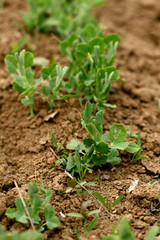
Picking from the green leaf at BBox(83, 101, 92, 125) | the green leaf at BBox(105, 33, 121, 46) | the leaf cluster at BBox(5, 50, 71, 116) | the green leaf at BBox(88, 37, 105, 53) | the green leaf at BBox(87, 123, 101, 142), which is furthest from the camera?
the green leaf at BBox(105, 33, 121, 46)

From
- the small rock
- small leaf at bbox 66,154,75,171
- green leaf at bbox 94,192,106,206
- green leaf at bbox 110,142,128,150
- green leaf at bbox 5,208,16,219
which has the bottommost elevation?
the small rock

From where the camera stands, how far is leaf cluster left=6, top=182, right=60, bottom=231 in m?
1.60

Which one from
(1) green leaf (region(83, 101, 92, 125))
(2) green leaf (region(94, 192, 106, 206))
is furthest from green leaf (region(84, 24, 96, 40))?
(2) green leaf (region(94, 192, 106, 206))

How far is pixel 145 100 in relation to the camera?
267 centimetres

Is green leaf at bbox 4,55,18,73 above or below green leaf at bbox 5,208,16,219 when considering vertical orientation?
above

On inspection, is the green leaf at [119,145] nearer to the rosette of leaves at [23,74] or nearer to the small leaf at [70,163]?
the small leaf at [70,163]

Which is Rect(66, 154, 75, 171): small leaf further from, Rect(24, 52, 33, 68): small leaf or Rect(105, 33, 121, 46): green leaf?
Rect(105, 33, 121, 46): green leaf

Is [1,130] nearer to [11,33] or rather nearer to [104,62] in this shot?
[104,62]

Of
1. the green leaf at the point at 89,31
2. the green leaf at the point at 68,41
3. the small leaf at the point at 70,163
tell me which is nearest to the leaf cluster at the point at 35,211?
the small leaf at the point at 70,163

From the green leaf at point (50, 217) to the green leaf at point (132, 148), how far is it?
65cm

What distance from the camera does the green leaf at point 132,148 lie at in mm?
1963

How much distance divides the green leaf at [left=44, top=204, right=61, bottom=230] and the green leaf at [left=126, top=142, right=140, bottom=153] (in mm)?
648

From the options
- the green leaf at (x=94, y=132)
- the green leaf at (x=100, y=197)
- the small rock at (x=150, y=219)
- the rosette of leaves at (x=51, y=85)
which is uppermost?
the rosette of leaves at (x=51, y=85)

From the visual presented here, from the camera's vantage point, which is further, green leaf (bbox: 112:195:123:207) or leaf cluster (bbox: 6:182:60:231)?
green leaf (bbox: 112:195:123:207)
